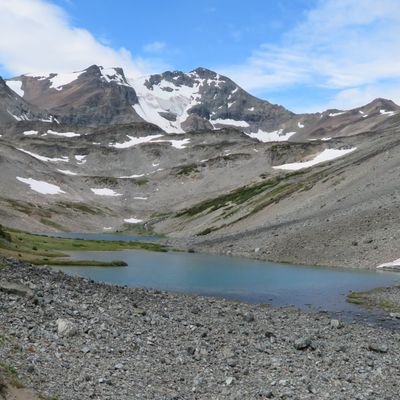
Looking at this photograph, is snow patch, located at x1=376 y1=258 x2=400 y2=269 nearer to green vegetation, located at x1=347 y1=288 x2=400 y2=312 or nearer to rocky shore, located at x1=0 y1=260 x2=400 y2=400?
green vegetation, located at x1=347 y1=288 x2=400 y2=312

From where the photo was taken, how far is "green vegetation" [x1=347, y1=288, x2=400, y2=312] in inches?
1986

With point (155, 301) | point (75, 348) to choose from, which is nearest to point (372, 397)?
point (75, 348)

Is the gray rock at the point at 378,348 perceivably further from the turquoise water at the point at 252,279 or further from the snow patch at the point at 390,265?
the snow patch at the point at 390,265

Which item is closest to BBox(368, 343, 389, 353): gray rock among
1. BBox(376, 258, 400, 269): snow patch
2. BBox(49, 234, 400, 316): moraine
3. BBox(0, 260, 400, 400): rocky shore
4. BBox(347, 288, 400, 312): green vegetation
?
BBox(0, 260, 400, 400): rocky shore

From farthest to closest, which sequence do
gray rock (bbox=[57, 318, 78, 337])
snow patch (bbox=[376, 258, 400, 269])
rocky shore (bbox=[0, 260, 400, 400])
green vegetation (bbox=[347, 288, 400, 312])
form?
snow patch (bbox=[376, 258, 400, 269]), green vegetation (bbox=[347, 288, 400, 312]), gray rock (bbox=[57, 318, 78, 337]), rocky shore (bbox=[0, 260, 400, 400])

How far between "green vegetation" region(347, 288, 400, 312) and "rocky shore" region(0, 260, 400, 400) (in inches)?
462

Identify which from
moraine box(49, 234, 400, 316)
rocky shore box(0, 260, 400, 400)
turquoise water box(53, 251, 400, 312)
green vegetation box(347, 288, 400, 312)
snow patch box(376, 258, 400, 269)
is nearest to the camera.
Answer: rocky shore box(0, 260, 400, 400)

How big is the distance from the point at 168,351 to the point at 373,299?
105 feet

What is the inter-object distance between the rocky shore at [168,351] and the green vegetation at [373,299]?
1174cm

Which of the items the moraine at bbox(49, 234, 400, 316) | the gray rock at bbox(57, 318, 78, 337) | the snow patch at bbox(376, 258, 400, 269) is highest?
the snow patch at bbox(376, 258, 400, 269)

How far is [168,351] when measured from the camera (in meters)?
27.3

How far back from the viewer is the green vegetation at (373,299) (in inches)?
1986

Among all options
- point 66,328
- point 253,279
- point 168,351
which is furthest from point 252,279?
point 66,328

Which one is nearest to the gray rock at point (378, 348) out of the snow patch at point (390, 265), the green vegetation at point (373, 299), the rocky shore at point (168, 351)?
the rocky shore at point (168, 351)
